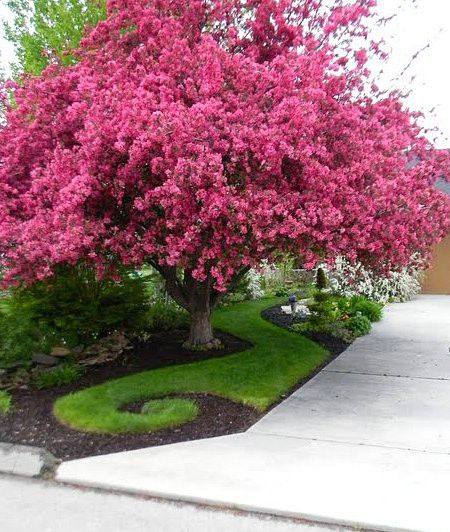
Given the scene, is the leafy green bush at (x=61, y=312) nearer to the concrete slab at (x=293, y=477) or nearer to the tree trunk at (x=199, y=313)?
the tree trunk at (x=199, y=313)

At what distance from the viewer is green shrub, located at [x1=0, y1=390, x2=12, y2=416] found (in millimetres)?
6012

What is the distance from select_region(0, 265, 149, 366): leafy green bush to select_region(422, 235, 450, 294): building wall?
12185 millimetres

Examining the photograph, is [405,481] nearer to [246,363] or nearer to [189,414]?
[189,414]

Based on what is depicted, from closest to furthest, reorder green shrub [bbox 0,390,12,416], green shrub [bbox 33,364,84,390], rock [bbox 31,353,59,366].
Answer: green shrub [bbox 0,390,12,416] → green shrub [bbox 33,364,84,390] → rock [bbox 31,353,59,366]

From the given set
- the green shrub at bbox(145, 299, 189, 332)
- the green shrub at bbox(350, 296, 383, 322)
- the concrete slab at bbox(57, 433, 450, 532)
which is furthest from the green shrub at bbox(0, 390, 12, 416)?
the green shrub at bbox(350, 296, 383, 322)

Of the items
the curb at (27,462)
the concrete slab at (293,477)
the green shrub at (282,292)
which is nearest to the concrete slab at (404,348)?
the concrete slab at (293,477)

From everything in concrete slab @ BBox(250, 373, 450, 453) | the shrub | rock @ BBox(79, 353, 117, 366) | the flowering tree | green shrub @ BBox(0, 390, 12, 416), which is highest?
the flowering tree

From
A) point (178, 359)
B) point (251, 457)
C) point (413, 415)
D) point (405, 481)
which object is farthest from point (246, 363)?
point (405, 481)

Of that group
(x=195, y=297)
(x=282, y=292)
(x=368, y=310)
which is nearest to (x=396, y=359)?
(x=195, y=297)

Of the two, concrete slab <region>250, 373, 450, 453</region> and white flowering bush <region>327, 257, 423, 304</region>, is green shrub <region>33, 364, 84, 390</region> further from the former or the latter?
white flowering bush <region>327, 257, 423, 304</region>

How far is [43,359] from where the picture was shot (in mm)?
7594

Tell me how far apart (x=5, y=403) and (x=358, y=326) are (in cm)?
651

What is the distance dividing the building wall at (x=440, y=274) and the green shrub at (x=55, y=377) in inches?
533

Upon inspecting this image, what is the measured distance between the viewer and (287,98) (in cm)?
559
